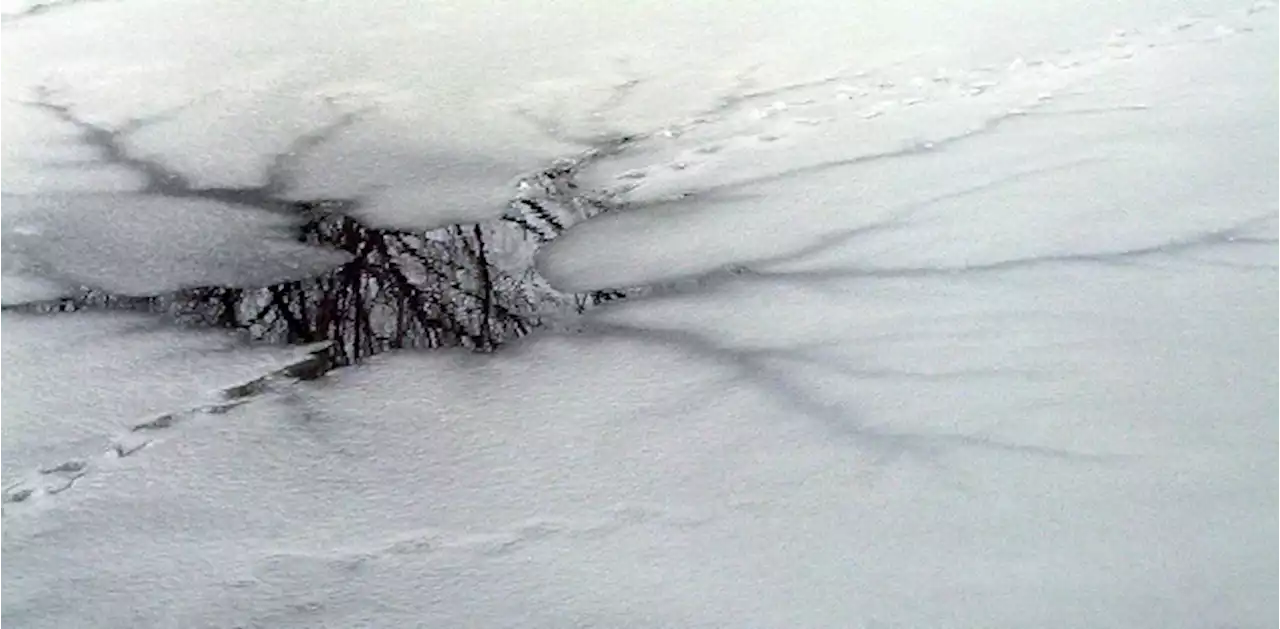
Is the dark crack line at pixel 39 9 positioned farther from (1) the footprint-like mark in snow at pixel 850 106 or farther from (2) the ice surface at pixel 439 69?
(1) the footprint-like mark in snow at pixel 850 106

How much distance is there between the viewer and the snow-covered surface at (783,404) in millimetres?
2059

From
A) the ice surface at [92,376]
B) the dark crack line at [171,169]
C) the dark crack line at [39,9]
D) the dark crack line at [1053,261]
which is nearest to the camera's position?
the ice surface at [92,376]

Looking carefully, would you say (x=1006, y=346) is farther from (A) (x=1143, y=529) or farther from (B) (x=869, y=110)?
(B) (x=869, y=110)

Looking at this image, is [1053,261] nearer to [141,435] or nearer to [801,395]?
[801,395]

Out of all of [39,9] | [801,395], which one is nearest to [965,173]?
[801,395]

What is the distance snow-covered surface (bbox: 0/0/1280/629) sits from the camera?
2059mm

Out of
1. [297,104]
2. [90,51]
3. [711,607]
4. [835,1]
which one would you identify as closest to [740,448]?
[711,607]

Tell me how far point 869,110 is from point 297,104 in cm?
185

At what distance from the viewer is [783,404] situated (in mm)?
2521

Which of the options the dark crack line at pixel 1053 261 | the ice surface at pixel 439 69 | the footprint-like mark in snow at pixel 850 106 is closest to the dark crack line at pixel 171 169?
the ice surface at pixel 439 69

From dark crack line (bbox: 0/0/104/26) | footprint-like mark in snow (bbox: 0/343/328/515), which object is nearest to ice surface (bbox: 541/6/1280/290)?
footprint-like mark in snow (bbox: 0/343/328/515)

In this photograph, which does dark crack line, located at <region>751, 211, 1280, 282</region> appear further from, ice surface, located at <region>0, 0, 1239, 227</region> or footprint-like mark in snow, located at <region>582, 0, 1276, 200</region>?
ice surface, located at <region>0, 0, 1239, 227</region>

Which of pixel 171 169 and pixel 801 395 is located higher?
pixel 171 169

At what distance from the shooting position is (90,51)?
193 inches
